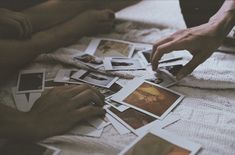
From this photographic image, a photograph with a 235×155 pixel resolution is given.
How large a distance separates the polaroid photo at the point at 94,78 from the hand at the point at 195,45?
177 mm

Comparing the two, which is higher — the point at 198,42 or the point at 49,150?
the point at 198,42

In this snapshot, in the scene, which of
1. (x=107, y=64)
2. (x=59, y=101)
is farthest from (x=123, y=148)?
(x=107, y=64)

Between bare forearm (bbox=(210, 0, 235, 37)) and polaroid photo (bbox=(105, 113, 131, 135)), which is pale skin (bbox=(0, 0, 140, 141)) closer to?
polaroid photo (bbox=(105, 113, 131, 135))

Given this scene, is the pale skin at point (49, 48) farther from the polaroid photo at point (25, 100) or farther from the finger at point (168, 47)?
the finger at point (168, 47)

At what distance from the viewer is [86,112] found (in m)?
1.07

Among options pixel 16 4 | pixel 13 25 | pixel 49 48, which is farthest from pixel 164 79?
pixel 16 4

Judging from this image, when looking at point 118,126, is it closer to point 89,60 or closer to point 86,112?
point 86,112

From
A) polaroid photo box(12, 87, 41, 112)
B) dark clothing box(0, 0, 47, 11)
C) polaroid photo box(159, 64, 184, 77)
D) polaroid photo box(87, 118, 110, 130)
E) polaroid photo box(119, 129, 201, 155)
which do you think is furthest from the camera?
dark clothing box(0, 0, 47, 11)

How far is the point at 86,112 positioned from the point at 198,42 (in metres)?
0.44

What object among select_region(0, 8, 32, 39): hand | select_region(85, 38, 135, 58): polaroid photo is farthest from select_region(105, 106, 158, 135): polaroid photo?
select_region(0, 8, 32, 39): hand

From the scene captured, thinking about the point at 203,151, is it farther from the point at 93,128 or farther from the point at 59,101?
the point at 59,101

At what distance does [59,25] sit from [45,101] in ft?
1.89

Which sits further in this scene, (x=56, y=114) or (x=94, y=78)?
(x=94, y=78)

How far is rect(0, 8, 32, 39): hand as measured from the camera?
1.39 meters
